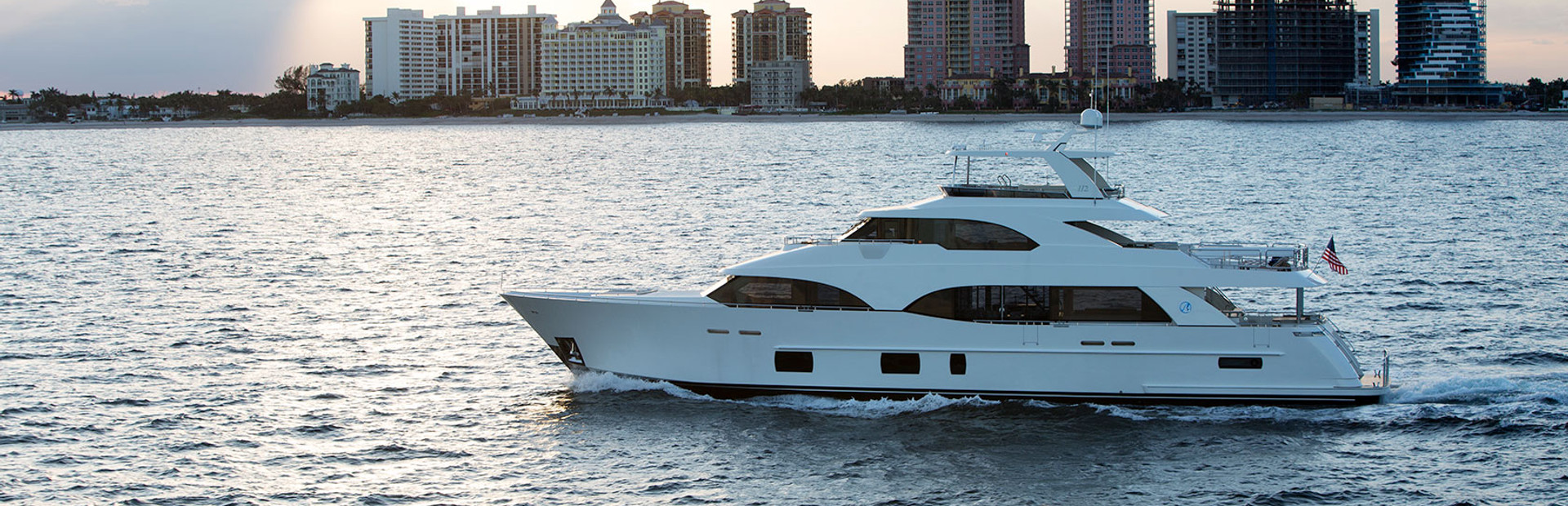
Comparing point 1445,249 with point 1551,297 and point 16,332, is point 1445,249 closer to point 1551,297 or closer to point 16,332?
point 1551,297

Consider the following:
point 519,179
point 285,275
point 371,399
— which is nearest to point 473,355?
point 371,399

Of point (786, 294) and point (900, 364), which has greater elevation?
point (786, 294)

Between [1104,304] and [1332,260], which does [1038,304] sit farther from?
[1332,260]

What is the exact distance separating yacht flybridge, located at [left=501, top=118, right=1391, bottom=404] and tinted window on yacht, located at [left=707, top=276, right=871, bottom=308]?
0.08 ft

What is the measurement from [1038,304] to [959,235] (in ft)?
5.45

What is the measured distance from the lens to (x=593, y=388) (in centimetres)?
2378

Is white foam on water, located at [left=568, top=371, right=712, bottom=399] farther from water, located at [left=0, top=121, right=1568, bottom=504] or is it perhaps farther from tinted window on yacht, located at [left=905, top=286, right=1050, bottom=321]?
tinted window on yacht, located at [left=905, top=286, right=1050, bottom=321]

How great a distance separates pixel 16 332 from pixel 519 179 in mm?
56857

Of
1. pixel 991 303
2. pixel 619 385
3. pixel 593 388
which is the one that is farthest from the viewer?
pixel 593 388

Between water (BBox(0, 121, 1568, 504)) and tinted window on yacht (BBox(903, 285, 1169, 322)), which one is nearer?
water (BBox(0, 121, 1568, 504))

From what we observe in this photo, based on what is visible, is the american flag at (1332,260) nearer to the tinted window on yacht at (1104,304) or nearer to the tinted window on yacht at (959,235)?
the tinted window on yacht at (1104,304)

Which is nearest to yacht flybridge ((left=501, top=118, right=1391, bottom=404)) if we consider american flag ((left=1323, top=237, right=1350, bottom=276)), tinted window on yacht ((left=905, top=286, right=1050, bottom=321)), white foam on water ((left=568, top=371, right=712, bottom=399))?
tinted window on yacht ((left=905, top=286, right=1050, bottom=321))

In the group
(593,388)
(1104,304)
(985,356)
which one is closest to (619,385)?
(593,388)

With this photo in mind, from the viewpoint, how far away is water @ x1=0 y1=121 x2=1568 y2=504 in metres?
19.8
